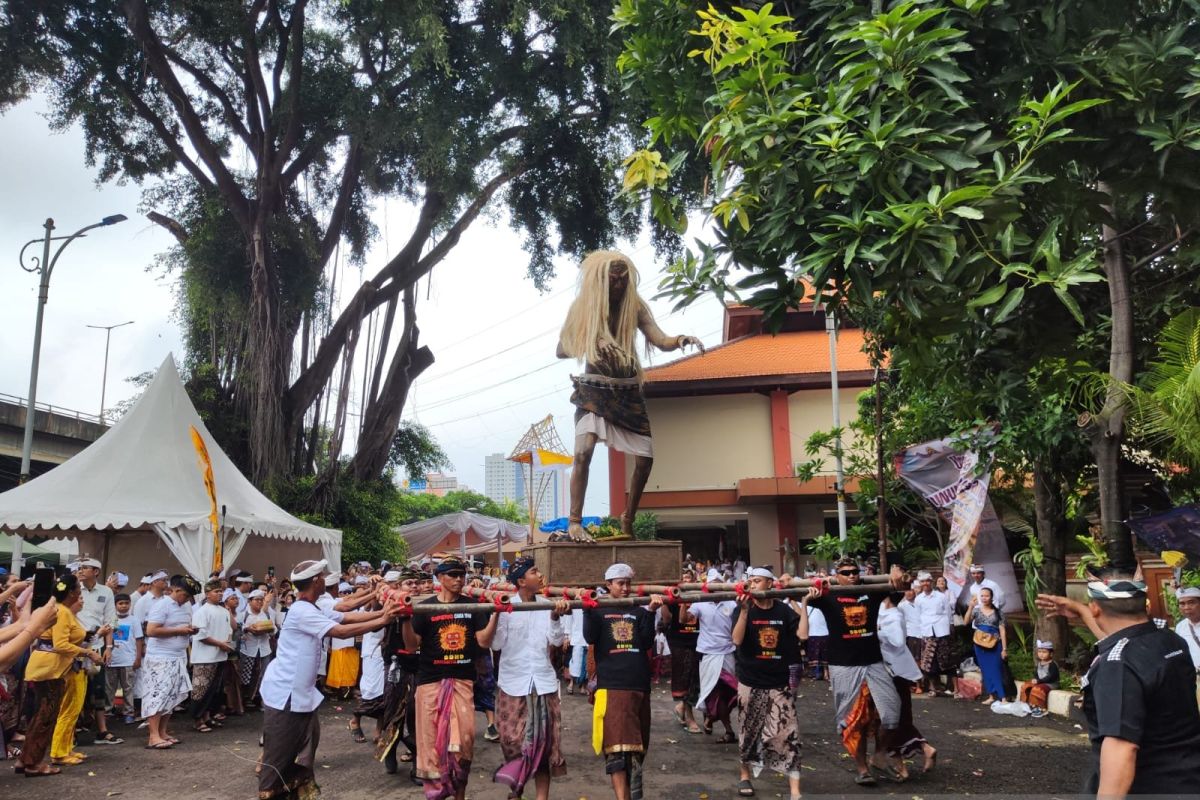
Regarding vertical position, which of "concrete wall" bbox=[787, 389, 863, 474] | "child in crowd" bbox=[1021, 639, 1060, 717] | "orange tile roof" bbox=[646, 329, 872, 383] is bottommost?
"child in crowd" bbox=[1021, 639, 1060, 717]

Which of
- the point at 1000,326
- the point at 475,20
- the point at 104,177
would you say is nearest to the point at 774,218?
the point at 1000,326

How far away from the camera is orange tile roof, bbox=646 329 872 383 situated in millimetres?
20031

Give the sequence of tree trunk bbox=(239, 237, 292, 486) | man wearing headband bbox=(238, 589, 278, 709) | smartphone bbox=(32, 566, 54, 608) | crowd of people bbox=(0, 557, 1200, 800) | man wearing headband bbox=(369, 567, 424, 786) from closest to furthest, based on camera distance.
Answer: crowd of people bbox=(0, 557, 1200, 800), smartphone bbox=(32, 566, 54, 608), man wearing headband bbox=(369, 567, 424, 786), man wearing headband bbox=(238, 589, 278, 709), tree trunk bbox=(239, 237, 292, 486)

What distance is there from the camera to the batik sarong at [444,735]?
6277 millimetres

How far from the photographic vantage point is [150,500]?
472 inches

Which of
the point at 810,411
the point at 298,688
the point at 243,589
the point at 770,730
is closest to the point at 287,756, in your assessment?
the point at 298,688

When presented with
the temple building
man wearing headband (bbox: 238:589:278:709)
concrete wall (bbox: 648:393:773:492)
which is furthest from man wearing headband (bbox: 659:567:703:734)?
concrete wall (bbox: 648:393:773:492)

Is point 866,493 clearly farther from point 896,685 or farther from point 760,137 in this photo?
point 760,137

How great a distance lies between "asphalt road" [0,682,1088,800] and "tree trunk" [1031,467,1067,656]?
1.44 meters

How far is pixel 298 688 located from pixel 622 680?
90.2 inches

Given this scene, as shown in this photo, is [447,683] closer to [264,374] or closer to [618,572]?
[618,572]

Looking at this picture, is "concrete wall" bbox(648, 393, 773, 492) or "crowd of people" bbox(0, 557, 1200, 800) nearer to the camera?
"crowd of people" bbox(0, 557, 1200, 800)

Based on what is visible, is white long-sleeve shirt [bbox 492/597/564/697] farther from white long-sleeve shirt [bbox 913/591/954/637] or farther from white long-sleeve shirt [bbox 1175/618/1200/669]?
white long-sleeve shirt [bbox 913/591/954/637]

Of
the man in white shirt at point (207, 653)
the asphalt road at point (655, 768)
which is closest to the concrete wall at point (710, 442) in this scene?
the asphalt road at point (655, 768)
